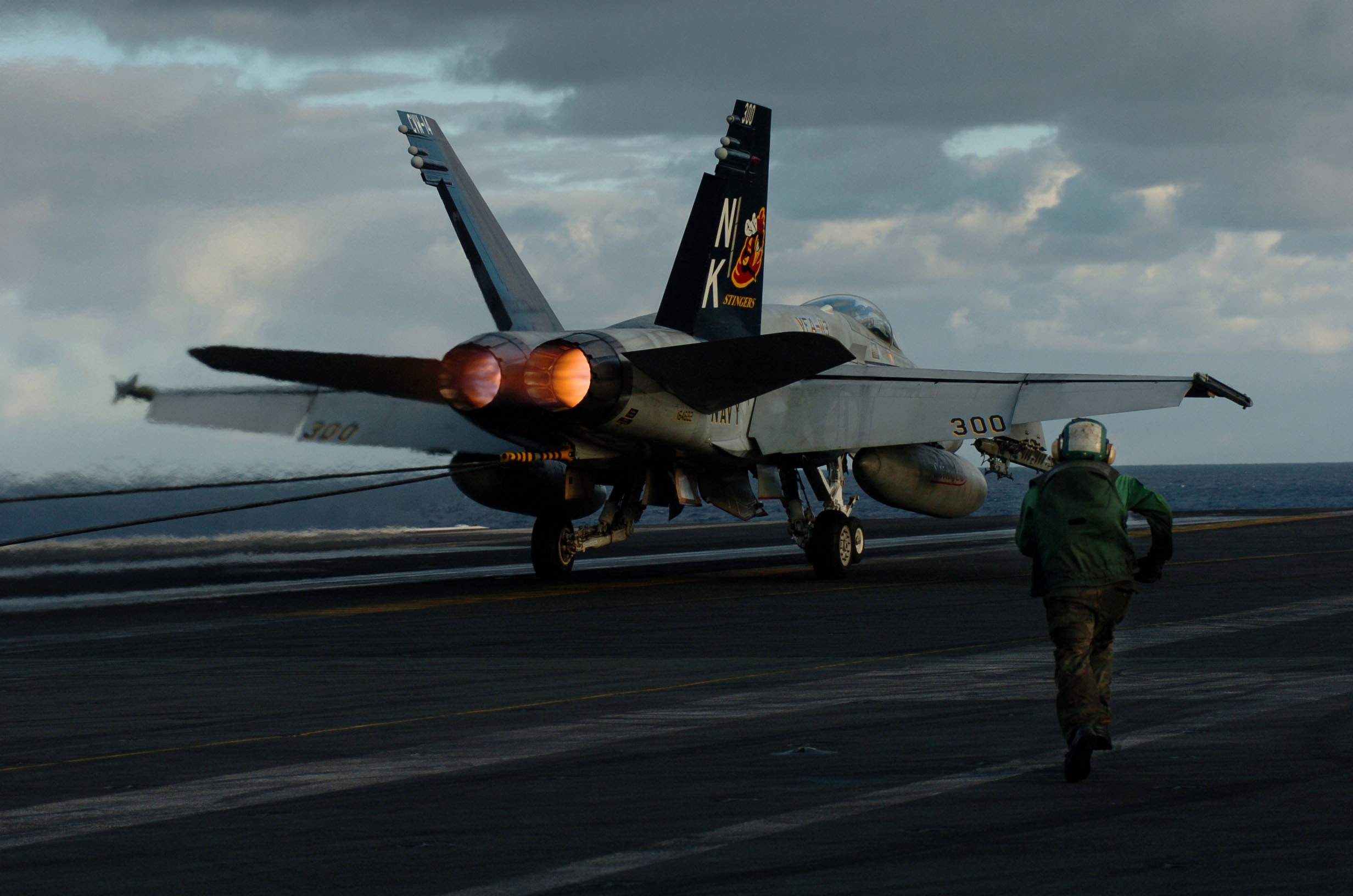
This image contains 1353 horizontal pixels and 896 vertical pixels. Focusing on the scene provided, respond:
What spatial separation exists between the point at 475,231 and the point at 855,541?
24.6ft

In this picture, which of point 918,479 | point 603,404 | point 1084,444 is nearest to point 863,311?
point 918,479

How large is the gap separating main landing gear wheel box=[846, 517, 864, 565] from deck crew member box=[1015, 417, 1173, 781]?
14.4 m

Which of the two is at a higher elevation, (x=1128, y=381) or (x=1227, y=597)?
(x=1128, y=381)

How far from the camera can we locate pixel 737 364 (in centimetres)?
1889

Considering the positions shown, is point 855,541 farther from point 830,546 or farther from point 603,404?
point 603,404

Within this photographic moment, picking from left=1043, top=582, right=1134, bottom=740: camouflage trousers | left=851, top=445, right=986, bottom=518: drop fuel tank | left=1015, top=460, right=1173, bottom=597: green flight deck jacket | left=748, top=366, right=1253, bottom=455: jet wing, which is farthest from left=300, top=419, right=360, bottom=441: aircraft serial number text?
left=1043, top=582, right=1134, bottom=740: camouflage trousers

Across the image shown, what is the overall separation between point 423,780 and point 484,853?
5.44 ft

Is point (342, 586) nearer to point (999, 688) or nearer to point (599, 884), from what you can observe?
point (999, 688)

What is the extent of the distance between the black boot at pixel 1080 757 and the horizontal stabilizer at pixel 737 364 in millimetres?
10282

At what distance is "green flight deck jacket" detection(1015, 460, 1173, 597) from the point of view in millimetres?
→ 8094

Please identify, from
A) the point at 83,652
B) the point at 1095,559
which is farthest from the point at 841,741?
the point at 83,652

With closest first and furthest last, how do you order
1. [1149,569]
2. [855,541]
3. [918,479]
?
1. [1149,569]
2. [855,541]
3. [918,479]

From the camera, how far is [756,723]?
31.5 feet

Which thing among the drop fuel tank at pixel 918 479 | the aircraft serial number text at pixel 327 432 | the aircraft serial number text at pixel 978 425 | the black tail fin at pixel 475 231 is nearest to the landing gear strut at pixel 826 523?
the drop fuel tank at pixel 918 479
